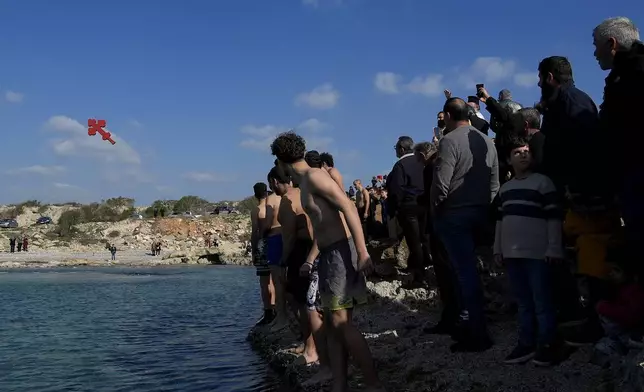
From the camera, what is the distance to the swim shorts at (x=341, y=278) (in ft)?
14.2

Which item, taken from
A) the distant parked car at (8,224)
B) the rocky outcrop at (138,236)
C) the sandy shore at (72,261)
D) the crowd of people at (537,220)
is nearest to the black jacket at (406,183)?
the crowd of people at (537,220)

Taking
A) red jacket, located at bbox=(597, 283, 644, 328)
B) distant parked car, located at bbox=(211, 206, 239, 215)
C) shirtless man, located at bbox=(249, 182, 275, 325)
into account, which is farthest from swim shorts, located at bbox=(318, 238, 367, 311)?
distant parked car, located at bbox=(211, 206, 239, 215)

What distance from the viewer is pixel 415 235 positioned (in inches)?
287

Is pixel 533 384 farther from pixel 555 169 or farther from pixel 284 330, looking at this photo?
pixel 284 330

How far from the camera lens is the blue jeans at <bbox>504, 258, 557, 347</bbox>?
406 cm

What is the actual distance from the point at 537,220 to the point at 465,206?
2.27 feet

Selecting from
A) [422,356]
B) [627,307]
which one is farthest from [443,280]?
[627,307]

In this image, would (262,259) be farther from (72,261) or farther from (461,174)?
(72,261)

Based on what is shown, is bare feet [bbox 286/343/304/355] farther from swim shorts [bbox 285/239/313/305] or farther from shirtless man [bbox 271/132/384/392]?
shirtless man [bbox 271/132/384/392]

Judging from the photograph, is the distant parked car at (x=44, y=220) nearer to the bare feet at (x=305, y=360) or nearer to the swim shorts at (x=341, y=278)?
the bare feet at (x=305, y=360)

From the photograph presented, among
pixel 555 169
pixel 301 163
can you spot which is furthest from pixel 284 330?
pixel 555 169

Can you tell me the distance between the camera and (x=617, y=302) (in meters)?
3.57

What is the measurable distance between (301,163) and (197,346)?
447cm

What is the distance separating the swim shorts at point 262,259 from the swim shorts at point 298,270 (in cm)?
195
